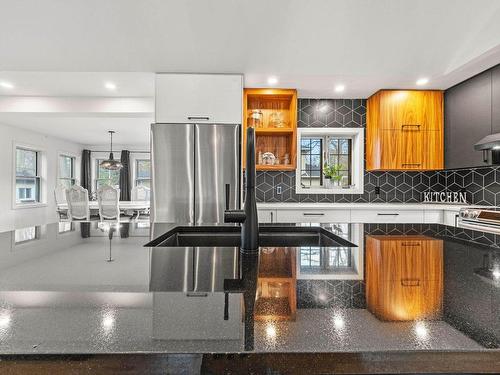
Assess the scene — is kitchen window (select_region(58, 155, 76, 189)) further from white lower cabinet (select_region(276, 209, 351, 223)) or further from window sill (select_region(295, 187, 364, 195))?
white lower cabinet (select_region(276, 209, 351, 223))

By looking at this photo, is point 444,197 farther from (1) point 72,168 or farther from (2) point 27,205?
(1) point 72,168

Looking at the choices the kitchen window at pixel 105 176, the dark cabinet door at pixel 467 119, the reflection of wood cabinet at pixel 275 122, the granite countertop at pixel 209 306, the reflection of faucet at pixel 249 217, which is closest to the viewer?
the granite countertop at pixel 209 306

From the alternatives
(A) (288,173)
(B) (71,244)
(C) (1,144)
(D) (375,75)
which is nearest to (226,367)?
(B) (71,244)

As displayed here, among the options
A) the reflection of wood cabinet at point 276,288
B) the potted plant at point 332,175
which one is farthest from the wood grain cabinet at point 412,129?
the reflection of wood cabinet at point 276,288

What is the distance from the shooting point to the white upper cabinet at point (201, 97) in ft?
10.3

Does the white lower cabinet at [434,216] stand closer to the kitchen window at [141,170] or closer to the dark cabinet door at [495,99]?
the dark cabinet door at [495,99]

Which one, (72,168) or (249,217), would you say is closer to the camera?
(249,217)

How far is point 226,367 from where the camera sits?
307 mm

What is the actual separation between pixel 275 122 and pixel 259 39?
1135mm

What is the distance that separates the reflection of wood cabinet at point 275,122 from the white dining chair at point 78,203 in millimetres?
3317

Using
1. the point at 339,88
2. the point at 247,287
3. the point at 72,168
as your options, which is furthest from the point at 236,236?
the point at 72,168

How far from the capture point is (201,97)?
10.3 ft

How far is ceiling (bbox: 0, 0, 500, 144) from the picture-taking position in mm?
2514

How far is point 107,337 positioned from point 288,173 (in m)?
3.68
